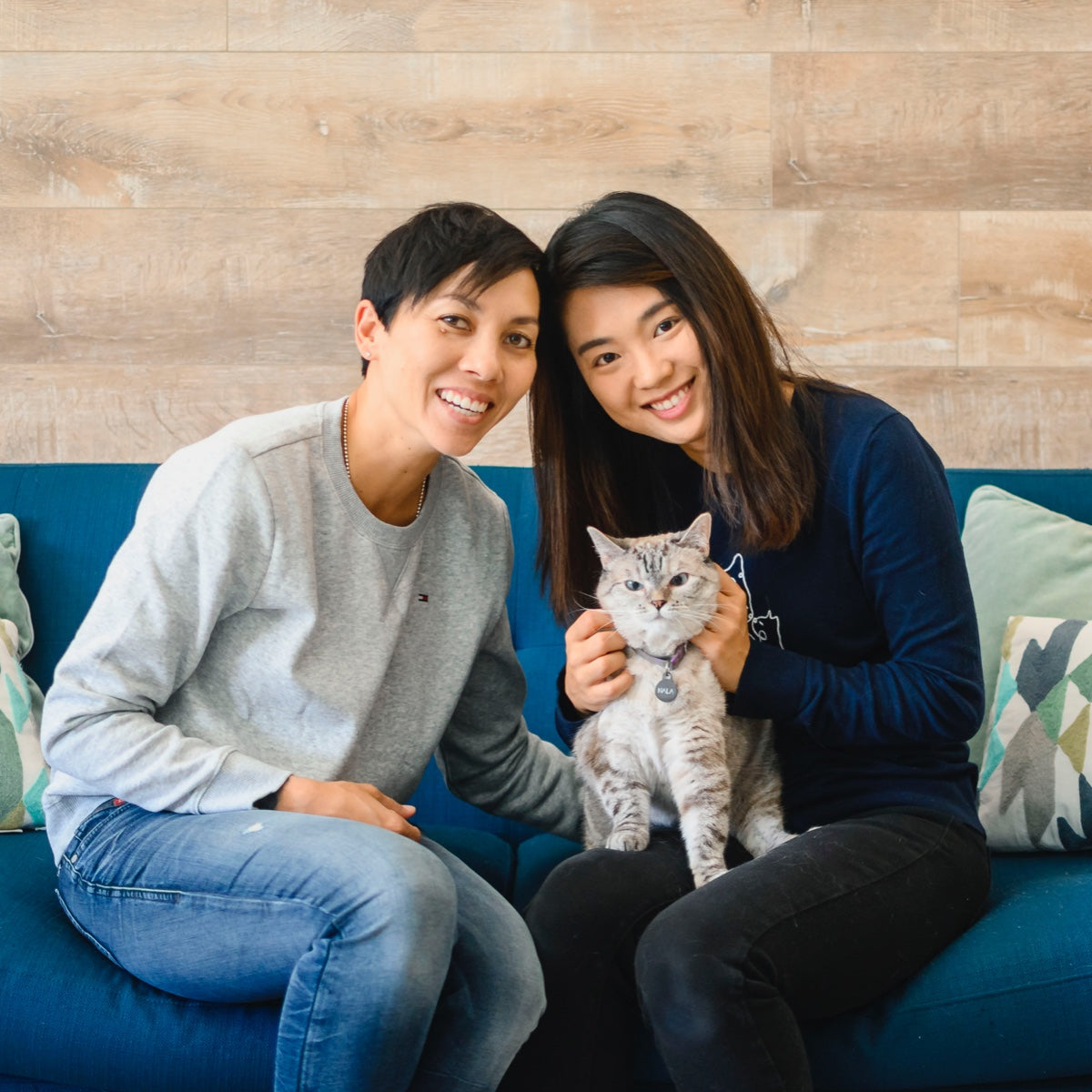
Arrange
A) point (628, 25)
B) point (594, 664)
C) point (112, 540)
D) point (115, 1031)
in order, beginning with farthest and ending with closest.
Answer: point (628, 25), point (112, 540), point (594, 664), point (115, 1031)

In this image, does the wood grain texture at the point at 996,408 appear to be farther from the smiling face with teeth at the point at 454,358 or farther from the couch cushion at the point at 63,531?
the couch cushion at the point at 63,531

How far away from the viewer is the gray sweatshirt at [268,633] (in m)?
1.35

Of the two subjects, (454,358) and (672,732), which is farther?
(672,732)

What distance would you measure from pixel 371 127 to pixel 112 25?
1.98 feet

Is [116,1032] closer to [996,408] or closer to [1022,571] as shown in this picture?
[1022,571]

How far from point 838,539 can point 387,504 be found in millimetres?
614

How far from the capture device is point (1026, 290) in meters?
2.55

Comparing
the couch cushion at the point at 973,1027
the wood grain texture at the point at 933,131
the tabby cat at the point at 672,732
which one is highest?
the wood grain texture at the point at 933,131

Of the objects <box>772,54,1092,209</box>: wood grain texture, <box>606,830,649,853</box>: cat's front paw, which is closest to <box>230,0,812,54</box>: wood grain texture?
<box>772,54,1092,209</box>: wood grain texture

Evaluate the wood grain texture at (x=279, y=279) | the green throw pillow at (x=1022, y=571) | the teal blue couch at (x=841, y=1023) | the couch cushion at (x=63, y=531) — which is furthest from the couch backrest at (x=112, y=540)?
the teal blue couch at (x=841, y=1023)

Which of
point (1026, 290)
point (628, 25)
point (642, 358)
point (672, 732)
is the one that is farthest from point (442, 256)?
point (1026, 290)

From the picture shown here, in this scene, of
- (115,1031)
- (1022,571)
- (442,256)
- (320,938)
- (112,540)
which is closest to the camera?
(320,938)

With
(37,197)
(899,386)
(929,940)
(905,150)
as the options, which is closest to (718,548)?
(929,940)

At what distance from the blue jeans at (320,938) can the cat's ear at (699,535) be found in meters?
0.56
